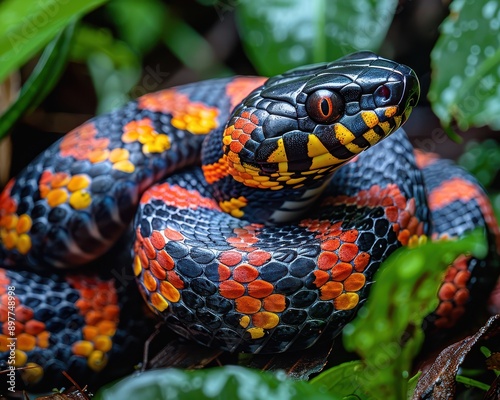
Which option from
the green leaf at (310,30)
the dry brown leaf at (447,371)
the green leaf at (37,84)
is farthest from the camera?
the green leaf at (310,30)

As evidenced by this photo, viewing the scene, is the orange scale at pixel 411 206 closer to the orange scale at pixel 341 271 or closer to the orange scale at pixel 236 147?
the orange scale at pixel 341 271

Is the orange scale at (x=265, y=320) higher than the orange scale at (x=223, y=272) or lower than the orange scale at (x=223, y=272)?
lower

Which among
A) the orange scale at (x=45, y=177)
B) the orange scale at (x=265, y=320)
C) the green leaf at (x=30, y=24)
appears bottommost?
the orange scale at (x=265, y=320)

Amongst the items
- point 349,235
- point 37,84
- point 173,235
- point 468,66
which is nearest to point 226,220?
point 173,235

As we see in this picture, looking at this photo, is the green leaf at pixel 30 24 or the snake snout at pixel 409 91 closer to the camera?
the snake snout at pixel 409 91

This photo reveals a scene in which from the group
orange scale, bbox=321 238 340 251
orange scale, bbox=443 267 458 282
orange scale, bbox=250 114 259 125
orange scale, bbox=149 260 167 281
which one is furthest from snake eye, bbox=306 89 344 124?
orange scale, bbox=443 267 458 282

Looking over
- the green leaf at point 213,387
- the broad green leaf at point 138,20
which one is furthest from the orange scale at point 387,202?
the broad green leaf at point 138,20
